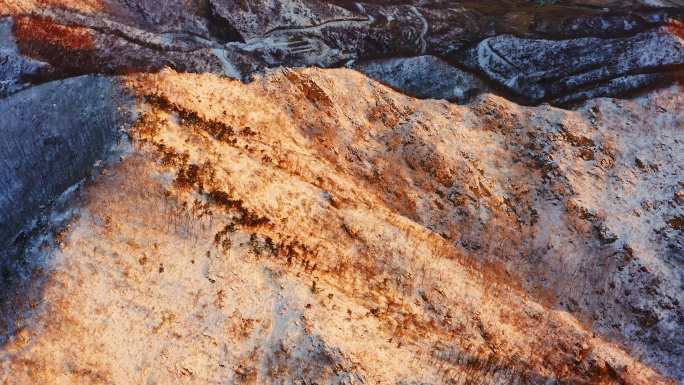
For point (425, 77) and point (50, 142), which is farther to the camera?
point (425, 77)

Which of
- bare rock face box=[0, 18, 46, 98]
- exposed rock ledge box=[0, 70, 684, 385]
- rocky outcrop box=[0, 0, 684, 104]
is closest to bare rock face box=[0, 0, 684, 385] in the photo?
exposed rock ledge box=[0, 70, 684, 385]

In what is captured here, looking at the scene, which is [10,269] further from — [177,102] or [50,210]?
[177,102]

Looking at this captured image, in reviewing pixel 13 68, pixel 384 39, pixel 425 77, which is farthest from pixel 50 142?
pixel 384 39

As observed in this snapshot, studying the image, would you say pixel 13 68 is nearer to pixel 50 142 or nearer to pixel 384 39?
pixel 50 142

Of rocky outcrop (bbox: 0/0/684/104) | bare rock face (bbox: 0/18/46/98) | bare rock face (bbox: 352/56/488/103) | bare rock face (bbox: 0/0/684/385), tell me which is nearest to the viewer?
bare rock face (bbox: 0/0/684/385)

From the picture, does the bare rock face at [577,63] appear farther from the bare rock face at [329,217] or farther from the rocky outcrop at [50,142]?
the rocky outcrop at [50,142]

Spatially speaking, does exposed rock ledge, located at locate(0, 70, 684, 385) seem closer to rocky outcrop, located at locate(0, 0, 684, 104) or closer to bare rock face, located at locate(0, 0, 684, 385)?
bare rock face, located at locate(0, 0, 684, 385)

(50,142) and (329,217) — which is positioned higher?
(329,217)

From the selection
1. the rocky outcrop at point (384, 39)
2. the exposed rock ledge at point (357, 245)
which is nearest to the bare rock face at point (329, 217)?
the exposed rock ledge at point (357, 245)
